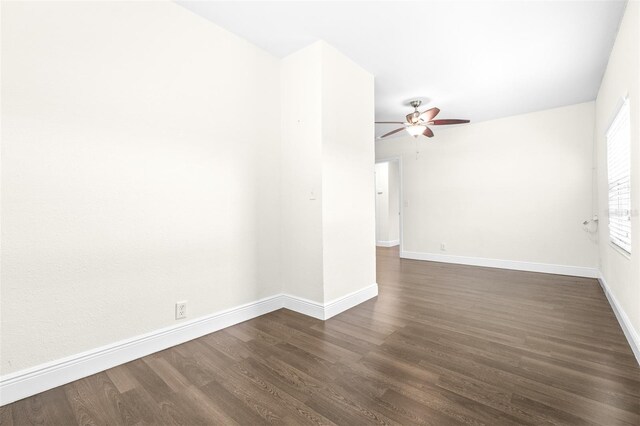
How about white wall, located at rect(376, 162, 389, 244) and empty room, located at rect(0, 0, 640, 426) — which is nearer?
empty room, located at rect(0, 0, 640, 426)

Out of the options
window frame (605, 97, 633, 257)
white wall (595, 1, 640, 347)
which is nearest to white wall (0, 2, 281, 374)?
white wall (595, 1, 640, 347)

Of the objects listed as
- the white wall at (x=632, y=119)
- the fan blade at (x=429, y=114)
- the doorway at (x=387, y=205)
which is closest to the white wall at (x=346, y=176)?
the fan blade at (x=429, y=114)

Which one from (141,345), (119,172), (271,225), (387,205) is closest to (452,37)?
(271,225)

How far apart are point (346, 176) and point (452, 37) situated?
1.54 m

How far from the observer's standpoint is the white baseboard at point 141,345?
158 centimetres

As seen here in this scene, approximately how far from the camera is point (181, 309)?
2219 millimetres

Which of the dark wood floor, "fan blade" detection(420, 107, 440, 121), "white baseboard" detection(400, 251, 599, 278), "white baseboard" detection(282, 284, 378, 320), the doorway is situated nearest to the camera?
the dark wood floor

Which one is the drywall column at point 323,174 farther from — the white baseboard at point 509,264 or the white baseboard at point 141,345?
the white baseboard at point 509,264

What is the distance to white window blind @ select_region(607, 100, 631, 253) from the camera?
2.31 m

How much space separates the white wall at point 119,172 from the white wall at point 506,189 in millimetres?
3867

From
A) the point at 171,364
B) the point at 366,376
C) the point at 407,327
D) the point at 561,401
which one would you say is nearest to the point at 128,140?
the point at 171,364

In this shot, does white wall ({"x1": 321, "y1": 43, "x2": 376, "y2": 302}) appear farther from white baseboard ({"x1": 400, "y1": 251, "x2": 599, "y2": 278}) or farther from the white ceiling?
white baseboard ({"x1": 400, "y1": 251, "x2": 599, "y2": 278})

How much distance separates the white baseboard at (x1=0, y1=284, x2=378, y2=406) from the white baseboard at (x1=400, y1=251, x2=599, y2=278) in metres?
2.93

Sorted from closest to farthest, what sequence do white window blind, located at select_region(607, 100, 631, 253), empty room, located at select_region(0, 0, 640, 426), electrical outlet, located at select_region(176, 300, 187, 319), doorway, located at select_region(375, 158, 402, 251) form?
1. empty room, located at select_region(0, 0, 640, 426)
2. electrical outlet, located at select_region(176, 300, 187, 319)
3. white window blind, located at select_region(607, 100, 631, 253)
4. doorway, located at select_region(375, 158, 402, 251)
